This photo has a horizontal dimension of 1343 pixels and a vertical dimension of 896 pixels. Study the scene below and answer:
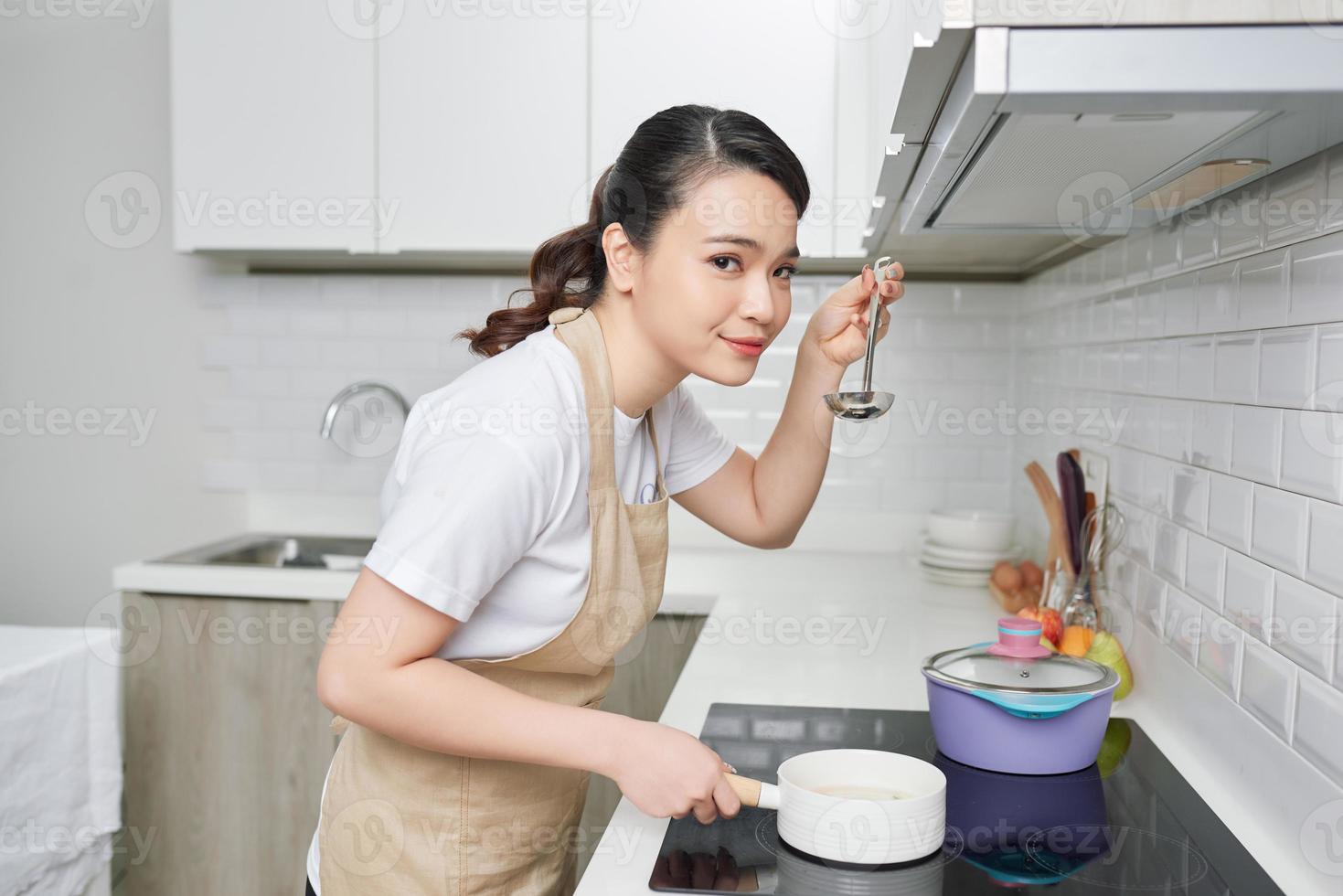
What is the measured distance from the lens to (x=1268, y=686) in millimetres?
1065

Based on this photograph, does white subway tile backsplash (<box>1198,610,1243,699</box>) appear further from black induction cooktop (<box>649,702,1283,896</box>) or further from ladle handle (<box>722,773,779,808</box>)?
ladle handle (<box>722,773,779,808</box>)

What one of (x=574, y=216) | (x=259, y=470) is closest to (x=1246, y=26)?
(x=574, y=216)

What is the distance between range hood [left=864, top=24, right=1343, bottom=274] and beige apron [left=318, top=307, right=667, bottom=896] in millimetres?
426

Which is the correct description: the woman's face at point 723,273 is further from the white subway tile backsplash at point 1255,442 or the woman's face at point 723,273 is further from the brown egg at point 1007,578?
the brown egg at point 1007,578

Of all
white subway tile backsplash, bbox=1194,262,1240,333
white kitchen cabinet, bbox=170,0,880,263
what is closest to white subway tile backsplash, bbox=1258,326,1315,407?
white subway tile backsplash, bbox=1194,262,1240,333

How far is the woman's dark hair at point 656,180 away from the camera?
110 cm

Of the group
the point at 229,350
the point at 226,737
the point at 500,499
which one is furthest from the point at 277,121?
the point at 500,499

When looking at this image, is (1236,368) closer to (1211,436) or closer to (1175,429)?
(1211,436)

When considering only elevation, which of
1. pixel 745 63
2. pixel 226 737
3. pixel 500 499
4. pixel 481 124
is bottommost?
pixel 226 737

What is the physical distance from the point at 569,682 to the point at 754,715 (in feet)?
0.98

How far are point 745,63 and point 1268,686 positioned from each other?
5.16ft

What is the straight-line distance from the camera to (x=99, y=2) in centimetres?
275

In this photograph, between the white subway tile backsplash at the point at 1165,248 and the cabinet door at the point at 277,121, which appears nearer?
the white subway tile backsplash at the point at 1165,248

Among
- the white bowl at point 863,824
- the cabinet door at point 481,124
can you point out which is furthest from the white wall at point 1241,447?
the cabinet door at point 481,124
